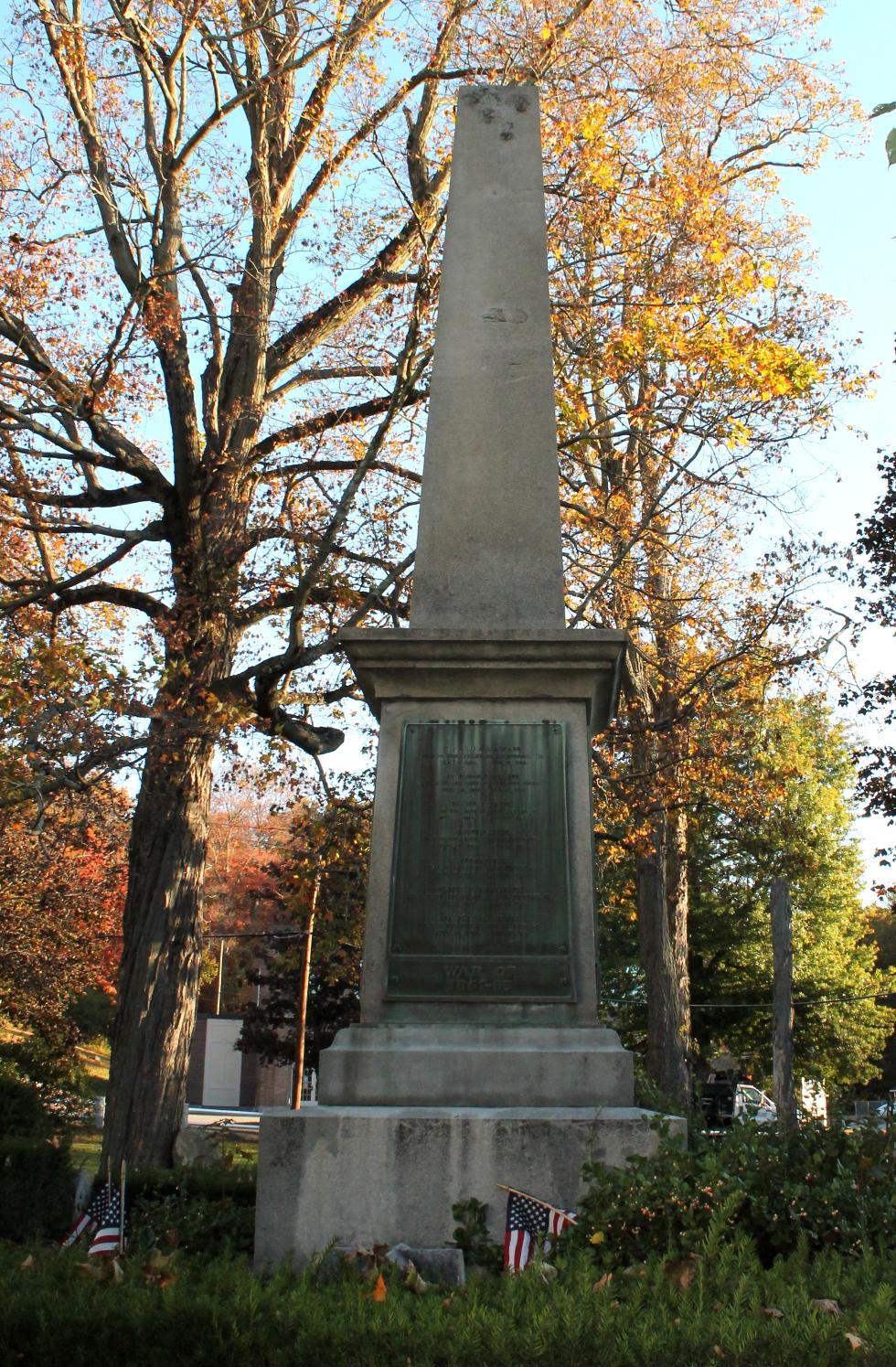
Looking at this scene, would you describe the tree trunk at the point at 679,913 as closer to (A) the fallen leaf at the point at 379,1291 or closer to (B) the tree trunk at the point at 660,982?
(B) the tree trunk at the point at 660,982

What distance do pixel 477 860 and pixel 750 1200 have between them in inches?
82.3

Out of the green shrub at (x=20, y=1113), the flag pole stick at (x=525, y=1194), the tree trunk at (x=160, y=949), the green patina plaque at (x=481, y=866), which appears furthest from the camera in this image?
the tree trunk at (x=160, y=949)

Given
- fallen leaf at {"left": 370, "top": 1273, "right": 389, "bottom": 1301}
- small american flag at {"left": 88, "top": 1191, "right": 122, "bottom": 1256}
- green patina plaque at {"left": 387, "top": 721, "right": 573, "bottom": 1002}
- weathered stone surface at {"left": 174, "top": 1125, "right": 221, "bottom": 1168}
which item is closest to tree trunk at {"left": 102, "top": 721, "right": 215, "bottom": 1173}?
weathered stone surface at {"left": 174, "top": 1125, "right": 221, "bottom": 1168}

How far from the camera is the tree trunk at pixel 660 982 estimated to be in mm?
21578

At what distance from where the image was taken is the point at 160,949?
13578 millimetres

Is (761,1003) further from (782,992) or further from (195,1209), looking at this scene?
(195,1209)

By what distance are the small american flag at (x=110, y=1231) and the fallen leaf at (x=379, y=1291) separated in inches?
69.5

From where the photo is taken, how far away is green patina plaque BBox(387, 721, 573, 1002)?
6.32 metres

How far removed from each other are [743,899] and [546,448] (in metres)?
32.6

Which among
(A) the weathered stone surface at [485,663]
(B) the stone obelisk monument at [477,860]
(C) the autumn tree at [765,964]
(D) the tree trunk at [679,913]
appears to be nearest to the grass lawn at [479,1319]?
(B) the stone obelisk monument at [477,860]

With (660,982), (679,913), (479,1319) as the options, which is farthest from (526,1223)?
(679,913)

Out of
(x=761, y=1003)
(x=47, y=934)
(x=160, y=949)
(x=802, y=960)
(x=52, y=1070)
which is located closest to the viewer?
(x=160, y=949)

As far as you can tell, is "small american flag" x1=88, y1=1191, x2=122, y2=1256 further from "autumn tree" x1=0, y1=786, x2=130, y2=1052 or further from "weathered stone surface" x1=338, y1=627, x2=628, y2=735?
"autumn tree" x1=0, y1=786, x2=130, y2=1052

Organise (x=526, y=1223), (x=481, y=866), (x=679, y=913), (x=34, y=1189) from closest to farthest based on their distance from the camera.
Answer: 1. (x=526, y=1223)
2. (x=481, y=866)
3. (x=34, y=1189)
4. (x=679, y=913)
